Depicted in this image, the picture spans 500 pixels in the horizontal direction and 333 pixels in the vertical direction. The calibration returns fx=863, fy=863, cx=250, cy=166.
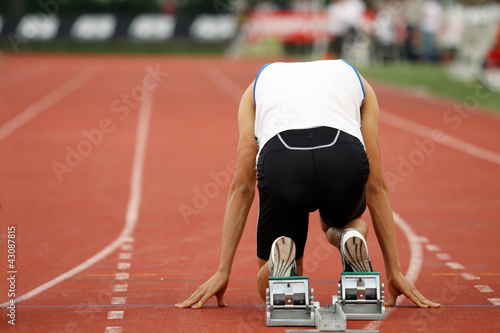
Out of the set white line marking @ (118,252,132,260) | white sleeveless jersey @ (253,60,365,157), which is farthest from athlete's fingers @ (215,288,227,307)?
white line marking @ (118,252,132,260)

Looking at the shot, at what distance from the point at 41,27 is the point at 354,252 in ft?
139

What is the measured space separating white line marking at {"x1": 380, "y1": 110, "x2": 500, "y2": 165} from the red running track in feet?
0.14

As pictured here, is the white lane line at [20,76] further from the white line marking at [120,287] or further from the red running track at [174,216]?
the white line marking at [120,287]

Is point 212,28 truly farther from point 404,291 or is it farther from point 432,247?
point 404,291

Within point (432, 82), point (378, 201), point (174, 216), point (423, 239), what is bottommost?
point (432, 82)

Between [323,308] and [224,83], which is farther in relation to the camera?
[224,83]

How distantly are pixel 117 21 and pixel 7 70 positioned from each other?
15.0 meters

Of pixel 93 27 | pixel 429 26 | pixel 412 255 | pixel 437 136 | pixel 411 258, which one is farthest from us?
pixel 93 27

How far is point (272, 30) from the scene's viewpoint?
1655 inches

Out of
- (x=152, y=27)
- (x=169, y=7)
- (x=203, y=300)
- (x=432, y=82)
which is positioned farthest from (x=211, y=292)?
(x=169, y=7)

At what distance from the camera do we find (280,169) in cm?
427

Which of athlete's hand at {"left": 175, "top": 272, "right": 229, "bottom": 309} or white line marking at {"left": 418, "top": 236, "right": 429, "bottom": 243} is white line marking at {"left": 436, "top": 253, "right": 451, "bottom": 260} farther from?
athlete's hand at {"left": 175, "top": 272, "right": 229, "bottom": 309}

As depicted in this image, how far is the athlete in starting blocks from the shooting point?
168 inches

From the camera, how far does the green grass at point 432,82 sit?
21.0m
